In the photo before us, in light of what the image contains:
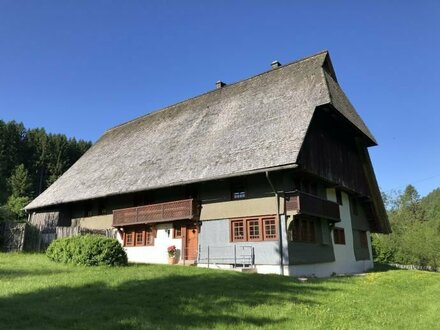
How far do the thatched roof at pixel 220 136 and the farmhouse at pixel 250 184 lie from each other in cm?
9

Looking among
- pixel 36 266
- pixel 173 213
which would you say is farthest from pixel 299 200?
pixel 36 266

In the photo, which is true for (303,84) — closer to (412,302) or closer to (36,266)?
(412,302)

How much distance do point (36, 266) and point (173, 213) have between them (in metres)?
8.47

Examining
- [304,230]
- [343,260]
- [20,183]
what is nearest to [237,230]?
[304,230]

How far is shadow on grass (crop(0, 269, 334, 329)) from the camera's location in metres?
8.31

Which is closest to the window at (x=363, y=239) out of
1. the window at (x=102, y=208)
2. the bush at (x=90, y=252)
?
the window at (x=102, y=208)

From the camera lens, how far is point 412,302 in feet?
42.5

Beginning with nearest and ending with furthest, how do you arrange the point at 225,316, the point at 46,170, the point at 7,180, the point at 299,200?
the point at 225,316 < the point at 299,200 < the point at 7,180 < the point at 46,170

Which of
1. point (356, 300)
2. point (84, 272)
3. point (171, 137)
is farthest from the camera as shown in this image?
point (171, 137)

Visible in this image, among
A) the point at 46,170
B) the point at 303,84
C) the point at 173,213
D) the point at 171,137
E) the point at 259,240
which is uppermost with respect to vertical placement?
the point at 46,170

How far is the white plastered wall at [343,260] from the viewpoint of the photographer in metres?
22.5

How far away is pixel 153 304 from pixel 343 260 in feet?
62.3

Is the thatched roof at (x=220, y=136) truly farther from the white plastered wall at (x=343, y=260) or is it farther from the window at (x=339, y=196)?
the white plastered wall at (x=343, y=260)

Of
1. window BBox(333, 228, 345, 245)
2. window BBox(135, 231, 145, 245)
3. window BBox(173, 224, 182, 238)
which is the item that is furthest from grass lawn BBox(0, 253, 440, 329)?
window BBox(135, 231, 145, 245)
